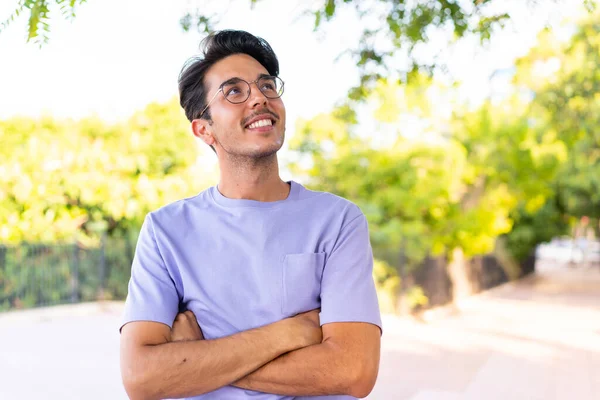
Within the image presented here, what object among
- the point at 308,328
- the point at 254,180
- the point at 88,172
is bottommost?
the point at 308,328

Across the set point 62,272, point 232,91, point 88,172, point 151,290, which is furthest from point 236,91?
point 88,172

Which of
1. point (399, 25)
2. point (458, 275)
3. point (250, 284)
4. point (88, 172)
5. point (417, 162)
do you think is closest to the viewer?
point (250, 284)

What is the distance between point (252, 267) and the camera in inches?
88.8

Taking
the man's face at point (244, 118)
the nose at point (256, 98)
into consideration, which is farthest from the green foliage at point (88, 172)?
the nose at point (256, 98)

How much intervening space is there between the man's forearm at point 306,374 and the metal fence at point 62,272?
32.6 feet

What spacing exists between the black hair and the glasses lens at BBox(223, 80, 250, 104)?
4.1 inches

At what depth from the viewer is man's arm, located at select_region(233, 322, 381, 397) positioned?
2.16m

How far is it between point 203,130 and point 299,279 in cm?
66

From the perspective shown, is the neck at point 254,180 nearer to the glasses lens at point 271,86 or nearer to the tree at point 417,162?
the glasses lens at point 271,86

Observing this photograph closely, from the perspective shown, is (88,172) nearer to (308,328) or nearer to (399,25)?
(399,25)

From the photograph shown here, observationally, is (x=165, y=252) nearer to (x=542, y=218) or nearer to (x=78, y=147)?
(x=78, y=147)

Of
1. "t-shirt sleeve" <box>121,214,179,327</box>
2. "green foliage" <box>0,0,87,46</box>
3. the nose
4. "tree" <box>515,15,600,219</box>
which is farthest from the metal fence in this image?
the nose

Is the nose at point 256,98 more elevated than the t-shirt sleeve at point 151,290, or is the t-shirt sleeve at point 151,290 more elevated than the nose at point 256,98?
the nose at point 256,98

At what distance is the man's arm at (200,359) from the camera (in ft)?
7.01
